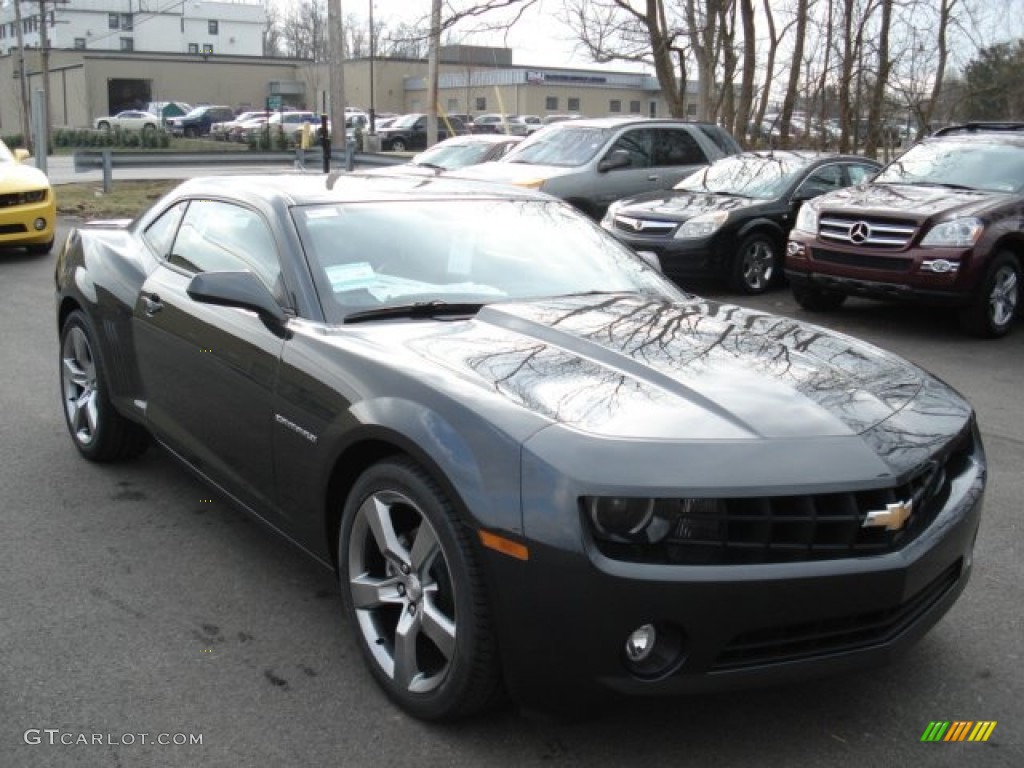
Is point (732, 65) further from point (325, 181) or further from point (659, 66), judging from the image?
point (325, 181)

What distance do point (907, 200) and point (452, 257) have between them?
6.48 metres

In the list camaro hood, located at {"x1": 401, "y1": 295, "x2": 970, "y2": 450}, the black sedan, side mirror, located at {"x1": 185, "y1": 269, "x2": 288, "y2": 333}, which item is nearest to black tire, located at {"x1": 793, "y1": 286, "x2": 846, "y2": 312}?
the black sedan

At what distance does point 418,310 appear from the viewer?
3.64m

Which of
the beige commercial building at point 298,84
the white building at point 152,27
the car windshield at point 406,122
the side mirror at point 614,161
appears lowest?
the side mirror at point 614,161

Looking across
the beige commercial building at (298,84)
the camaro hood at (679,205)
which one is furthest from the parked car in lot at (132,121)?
the camaro hood at (679,205)

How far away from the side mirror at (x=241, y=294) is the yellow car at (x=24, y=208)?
955cm

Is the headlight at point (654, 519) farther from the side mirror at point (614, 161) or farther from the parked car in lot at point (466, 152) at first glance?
the parked car in lot at point (466, 152)

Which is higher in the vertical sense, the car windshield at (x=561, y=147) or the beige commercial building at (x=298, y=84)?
the beige commercial building at (x=298, y=84)

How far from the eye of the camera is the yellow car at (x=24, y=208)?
11.8 meters

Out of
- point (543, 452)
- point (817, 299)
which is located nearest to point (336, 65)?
point (817, 299)

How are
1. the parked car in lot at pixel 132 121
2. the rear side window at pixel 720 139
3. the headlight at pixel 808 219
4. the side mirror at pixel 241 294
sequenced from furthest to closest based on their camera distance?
1. the parked car in lot at pixel 132 121
2. the rear side window at pixel 720 139
3. the headlight at pixel 808 219
4. the side mirror at pixel 241 294

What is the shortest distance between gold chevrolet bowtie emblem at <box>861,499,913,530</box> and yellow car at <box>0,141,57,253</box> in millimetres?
11548

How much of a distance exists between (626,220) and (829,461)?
8694mm

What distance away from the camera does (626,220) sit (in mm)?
11055
